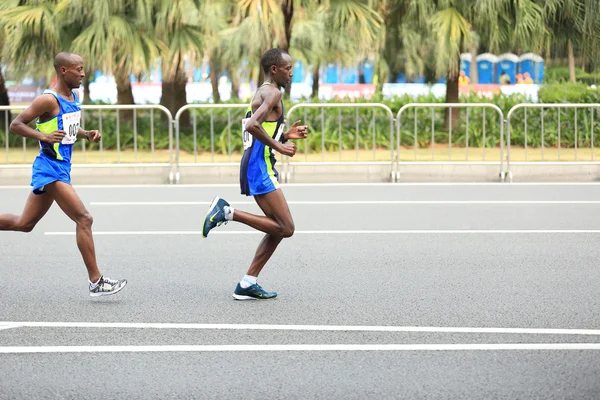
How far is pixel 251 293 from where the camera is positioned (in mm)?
7625

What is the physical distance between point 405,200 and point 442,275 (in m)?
5.46

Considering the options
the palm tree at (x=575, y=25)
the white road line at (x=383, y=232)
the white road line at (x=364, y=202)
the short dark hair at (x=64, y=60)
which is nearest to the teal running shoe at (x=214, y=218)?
the short dark hair at (x=64, y=60)

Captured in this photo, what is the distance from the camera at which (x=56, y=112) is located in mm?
7590

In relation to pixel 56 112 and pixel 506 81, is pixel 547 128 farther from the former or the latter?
pixel 506 81

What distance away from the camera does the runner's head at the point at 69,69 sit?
7.59 metres

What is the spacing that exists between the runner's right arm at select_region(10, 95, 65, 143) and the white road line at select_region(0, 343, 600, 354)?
5.71ft

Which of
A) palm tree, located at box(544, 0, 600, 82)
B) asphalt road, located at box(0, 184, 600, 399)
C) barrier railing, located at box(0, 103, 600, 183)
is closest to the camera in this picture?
asphalt road, located at box(0, 184, 600, 399)

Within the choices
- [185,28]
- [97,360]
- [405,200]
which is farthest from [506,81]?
[97,360]

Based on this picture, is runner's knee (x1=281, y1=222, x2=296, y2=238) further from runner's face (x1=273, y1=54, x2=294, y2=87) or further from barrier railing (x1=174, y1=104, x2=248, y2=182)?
barrier railing (x1=174, y1=104, x2=248, y2=182)

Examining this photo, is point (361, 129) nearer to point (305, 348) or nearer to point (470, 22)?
point (470, 22)

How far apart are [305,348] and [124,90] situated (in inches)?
652

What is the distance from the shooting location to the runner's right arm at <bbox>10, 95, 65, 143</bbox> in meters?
7.41

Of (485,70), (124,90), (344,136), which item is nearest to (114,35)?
(124,90)

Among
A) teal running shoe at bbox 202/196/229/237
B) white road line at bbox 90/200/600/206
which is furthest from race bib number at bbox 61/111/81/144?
white road line at bbox 90/200/600/206
